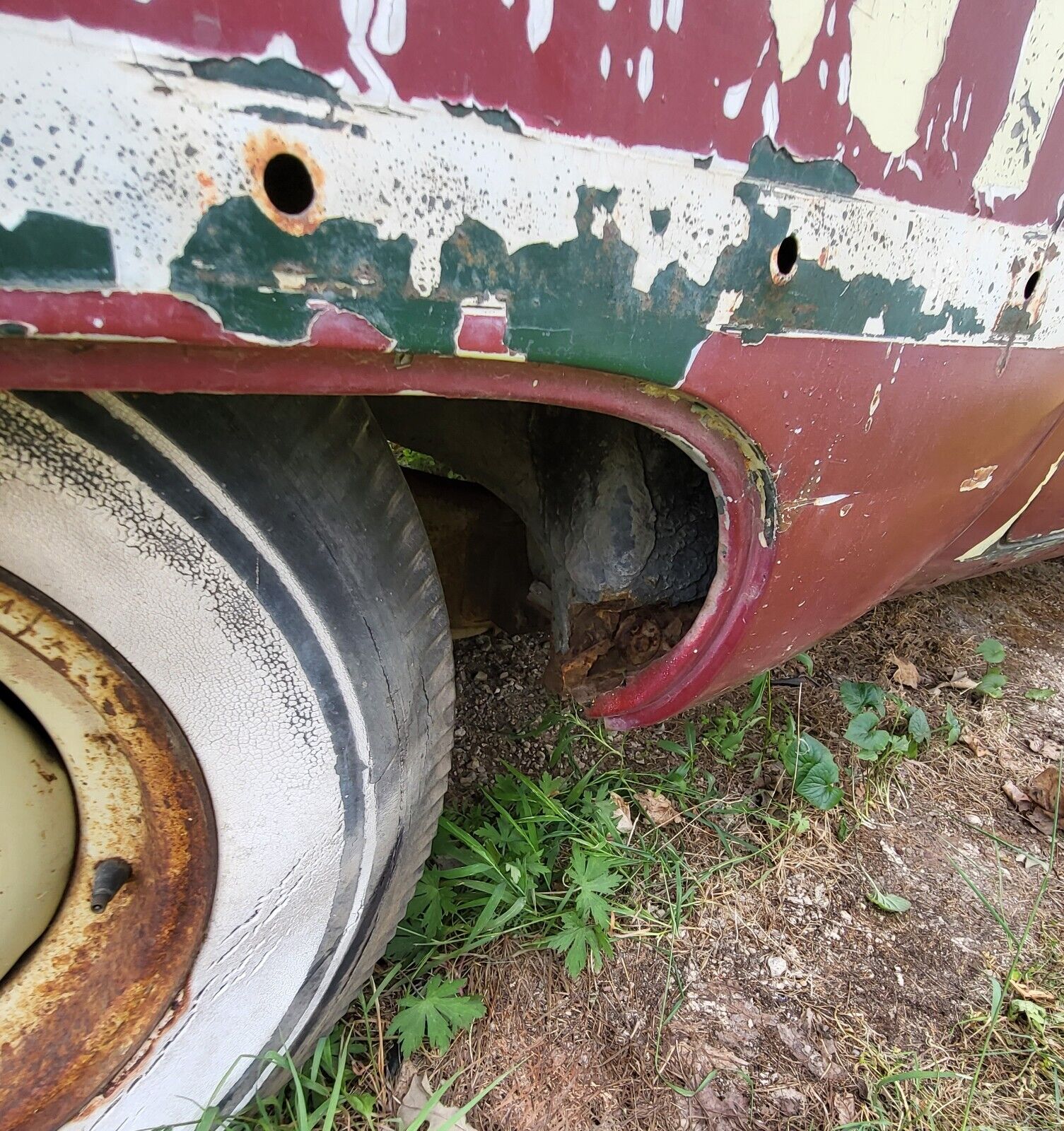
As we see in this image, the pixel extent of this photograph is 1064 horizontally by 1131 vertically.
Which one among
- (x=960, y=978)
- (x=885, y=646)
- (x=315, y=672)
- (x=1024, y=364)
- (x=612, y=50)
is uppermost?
(x=612, y=50)

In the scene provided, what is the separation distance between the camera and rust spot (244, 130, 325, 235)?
0.43 m

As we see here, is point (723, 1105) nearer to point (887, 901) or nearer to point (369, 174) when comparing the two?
point (887, 901)

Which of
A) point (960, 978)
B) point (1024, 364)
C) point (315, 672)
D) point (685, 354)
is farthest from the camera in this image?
point (960, 978)

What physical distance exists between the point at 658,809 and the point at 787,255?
1.22 metres

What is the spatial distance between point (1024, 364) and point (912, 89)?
0.51 metres

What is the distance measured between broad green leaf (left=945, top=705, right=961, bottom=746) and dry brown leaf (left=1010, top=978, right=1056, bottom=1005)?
24.6 inches

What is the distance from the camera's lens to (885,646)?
220cm

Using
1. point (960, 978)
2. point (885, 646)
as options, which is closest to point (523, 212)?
point (960, 978)

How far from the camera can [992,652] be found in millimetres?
2072

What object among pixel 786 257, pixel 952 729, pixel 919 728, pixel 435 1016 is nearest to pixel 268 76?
pixel 786 257

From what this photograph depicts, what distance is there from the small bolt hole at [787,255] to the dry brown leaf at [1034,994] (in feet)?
4.68

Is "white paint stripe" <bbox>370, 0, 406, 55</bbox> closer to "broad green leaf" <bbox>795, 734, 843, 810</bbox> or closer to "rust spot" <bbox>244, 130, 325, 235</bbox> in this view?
"rust spot" <bbox>244, 130, 325, 235</bbox>

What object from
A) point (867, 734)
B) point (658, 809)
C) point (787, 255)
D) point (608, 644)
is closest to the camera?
point (787, 255)

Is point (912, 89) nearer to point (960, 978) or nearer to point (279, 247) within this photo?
point (279, 247)
